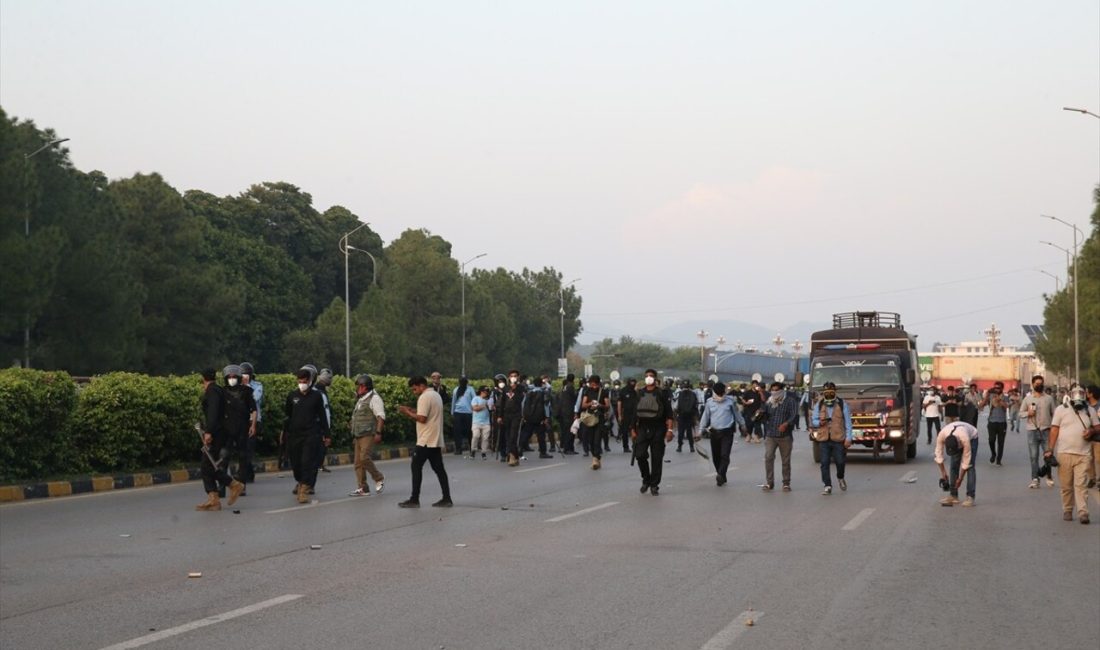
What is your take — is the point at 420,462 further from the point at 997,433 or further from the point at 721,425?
the point at 997,433

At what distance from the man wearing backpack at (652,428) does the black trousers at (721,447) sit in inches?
84.8

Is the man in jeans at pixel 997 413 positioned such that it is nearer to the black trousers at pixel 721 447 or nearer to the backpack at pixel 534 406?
the black trousers at pixel 721 447

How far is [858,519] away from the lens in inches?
611

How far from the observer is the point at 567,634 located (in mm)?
8070

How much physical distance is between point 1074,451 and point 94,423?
14.6m

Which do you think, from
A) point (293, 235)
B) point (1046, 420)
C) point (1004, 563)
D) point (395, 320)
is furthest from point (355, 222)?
point (1004, 563)

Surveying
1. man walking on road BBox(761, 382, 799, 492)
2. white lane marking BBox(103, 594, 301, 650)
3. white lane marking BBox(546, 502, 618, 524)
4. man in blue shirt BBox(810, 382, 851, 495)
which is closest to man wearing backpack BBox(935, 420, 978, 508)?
man in blue shirt BBox(810, 382, 851, 495)

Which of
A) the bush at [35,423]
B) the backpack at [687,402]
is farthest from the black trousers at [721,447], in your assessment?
the backpack at [687,402]

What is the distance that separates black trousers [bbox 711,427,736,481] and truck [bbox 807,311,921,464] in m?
5.37

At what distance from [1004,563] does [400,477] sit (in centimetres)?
1291

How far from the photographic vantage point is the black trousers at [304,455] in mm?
17516

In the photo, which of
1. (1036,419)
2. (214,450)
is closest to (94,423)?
(214,450)

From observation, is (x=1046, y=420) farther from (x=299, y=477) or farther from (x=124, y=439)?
(x=124, y=439)

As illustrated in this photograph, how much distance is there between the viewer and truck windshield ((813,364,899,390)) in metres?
28.2
